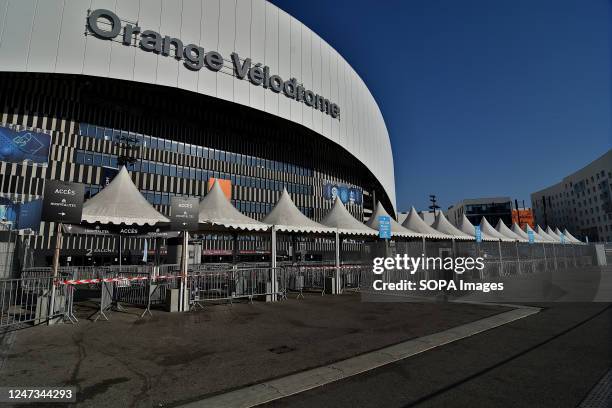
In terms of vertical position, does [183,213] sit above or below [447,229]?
below

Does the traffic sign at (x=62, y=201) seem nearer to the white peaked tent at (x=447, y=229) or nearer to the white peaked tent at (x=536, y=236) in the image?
the white peaked tent at (x=447, y=229)

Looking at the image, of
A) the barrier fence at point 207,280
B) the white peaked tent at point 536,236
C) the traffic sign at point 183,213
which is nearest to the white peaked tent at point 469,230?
the barrier fence at point 207,280

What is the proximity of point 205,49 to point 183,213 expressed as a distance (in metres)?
34.9

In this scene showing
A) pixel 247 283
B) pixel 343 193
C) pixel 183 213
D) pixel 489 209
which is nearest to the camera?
pixel 183 213

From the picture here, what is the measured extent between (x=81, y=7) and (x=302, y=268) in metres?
36.6

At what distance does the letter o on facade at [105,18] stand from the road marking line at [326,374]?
134 ft

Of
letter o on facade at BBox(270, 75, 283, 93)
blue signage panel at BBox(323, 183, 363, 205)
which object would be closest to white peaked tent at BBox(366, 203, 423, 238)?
letter o on facade at BBox(270, 75, 283, 93)

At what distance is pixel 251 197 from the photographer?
54219mm

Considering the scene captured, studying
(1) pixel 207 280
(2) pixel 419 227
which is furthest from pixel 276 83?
(1) pixel 207 280

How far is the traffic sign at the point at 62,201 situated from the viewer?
31.0 feet

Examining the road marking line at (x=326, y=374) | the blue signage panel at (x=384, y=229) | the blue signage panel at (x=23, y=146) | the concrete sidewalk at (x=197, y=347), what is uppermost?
the blue signage panel at (x=23, y=146)

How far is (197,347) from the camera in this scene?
282 inches

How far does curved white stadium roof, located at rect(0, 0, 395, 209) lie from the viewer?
33344 millimetres

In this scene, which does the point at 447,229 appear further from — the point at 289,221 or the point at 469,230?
the point at 289,221
